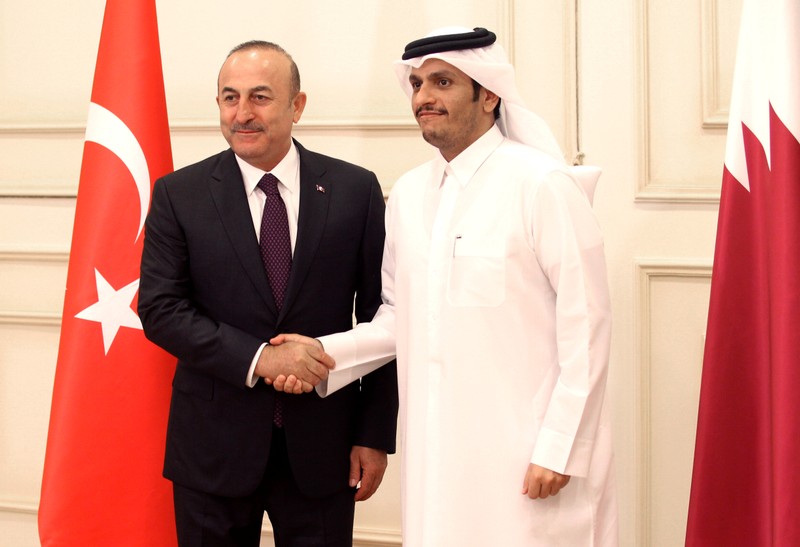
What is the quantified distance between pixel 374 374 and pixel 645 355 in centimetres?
99

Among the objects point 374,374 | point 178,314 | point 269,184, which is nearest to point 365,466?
point 374,374

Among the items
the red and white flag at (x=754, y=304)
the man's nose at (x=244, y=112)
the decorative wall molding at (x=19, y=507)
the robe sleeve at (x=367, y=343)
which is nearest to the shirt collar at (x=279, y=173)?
the man's nose at (x=244, y=112)

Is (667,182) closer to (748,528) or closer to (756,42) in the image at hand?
(756,42)

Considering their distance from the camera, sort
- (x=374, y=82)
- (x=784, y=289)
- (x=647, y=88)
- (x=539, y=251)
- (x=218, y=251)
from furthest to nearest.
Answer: (x=374, y=82), (x=647, y=88), (x=218, y=251), (x=539, y=251), (x=784, y=289)

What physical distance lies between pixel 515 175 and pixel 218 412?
0.89 meters

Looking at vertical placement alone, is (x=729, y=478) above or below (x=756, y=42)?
below

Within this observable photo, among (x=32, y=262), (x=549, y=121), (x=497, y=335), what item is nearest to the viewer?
(x=497, y=335)

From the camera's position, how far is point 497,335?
6.86 feet

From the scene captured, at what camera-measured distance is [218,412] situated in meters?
2.25

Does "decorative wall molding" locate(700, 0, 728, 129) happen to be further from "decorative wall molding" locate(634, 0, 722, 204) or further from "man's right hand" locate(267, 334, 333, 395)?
"man's right hand" locate(267, 334, 333, 395)

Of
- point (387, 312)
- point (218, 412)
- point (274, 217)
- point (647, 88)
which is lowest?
point (218, 412)

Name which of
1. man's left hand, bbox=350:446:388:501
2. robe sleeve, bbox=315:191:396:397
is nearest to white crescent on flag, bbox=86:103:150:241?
robe sleeve, bbox=315:191:396:397

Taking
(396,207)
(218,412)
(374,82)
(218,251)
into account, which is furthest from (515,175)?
(374,82)

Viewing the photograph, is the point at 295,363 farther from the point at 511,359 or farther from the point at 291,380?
the point at 511,359
